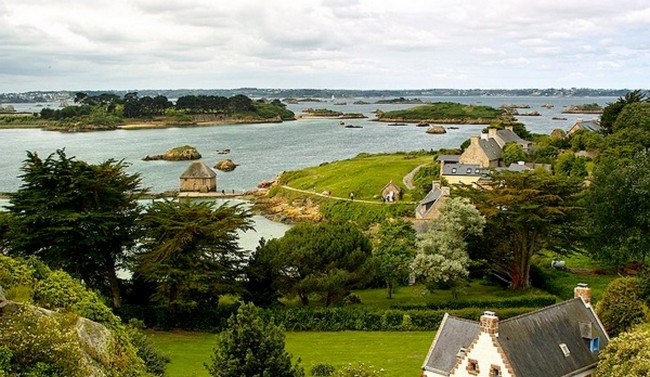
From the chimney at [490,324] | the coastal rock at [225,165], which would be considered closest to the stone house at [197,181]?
the coastal rock at [225,165]

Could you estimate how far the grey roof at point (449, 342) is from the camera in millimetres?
22891

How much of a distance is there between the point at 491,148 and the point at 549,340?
194 feet

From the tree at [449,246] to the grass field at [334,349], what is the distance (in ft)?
14.5

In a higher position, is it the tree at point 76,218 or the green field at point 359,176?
the tree at point 76,218

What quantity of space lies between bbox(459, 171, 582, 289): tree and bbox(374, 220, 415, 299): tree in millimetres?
4831

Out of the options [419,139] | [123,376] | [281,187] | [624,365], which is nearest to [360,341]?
[624,365]

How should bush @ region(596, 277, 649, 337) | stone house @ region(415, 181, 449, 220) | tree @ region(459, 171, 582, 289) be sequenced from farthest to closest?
stone house @ region(415, 181, 449, 220) → tree @ region(459, 171, 582, 289) → bush @ region(596, 277, 649, 337)

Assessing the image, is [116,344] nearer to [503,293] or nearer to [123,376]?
[123,376]

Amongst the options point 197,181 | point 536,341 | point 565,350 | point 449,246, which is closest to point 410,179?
point 197,181

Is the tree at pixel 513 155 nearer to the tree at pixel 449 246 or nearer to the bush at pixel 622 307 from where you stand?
the tree at pixel 449 246

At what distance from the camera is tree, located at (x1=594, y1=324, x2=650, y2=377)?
19703mm

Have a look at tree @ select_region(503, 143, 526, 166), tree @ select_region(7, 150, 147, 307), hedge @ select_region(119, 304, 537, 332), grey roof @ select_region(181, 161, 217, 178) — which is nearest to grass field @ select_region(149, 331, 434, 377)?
hedge @ select_region(119, 304, 537, 332)

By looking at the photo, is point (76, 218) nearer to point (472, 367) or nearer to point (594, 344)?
point (472, 367)

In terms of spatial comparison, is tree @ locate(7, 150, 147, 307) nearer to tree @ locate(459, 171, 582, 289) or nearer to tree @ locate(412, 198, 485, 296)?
tree @ locate(412, 198, 485, 296)
